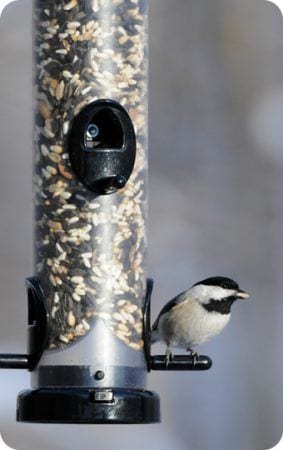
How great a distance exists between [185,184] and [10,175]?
1.06 m

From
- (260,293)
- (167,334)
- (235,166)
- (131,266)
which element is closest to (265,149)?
(235,166)

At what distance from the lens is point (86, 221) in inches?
250

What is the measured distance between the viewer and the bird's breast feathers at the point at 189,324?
23.4 feet

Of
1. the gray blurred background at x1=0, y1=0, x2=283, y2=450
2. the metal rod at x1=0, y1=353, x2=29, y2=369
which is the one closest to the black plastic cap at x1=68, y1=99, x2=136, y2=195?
the metal rod at x1=0, y1=353, x2=29, y2=369

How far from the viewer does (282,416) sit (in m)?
10.2

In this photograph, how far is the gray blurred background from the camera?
9.92 meters

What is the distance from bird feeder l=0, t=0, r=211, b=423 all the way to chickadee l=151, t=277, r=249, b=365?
69 cm

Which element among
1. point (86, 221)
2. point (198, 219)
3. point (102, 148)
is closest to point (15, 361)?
point (86, 221)

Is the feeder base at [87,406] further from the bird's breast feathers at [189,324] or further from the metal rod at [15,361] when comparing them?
the bird's breast feathers at [189,324]

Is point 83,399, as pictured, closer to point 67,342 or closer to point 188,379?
point 67,342

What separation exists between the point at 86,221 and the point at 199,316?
1043 mm

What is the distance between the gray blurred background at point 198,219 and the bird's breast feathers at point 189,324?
2.42 m

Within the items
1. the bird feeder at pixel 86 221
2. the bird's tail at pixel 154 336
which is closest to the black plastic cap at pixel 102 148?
the bird feeder at pixel 86 221

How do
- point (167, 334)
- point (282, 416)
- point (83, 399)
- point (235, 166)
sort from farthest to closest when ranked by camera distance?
1. point (235, 166)
2. point (282, 416)
3. point (167, 334)
4. point (83, 399)
